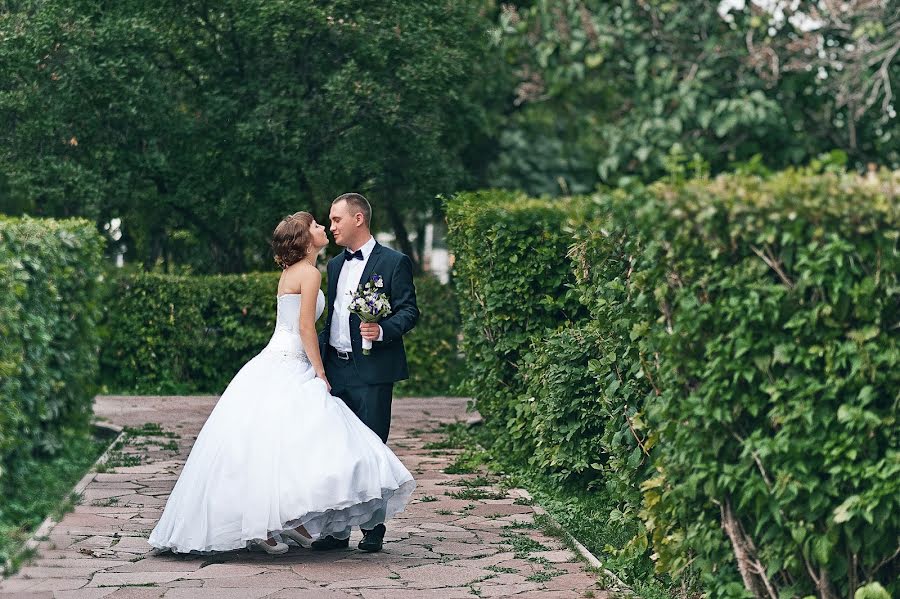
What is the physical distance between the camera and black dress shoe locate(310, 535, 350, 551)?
805cm

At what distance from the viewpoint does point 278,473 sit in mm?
7523

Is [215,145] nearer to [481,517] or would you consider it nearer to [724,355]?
[481,517]

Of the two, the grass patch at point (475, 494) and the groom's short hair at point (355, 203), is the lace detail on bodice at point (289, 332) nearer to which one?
the groom's short hair at point (355, 203)

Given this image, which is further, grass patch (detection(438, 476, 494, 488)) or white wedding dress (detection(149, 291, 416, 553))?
grass patch (detection(438, 476, 494, 488))

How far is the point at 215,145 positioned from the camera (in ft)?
62.2

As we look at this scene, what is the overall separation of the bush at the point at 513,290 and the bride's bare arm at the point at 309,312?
297cm

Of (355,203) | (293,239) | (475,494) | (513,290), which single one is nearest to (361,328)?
(293,239)

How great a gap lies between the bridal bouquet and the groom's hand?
0.13 ft

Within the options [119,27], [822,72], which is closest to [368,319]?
[119,27]

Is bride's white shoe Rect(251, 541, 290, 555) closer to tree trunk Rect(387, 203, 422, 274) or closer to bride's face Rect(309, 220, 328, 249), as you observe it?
bride's face Rect(309, 220, 328, 249)

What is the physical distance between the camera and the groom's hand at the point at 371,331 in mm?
7922

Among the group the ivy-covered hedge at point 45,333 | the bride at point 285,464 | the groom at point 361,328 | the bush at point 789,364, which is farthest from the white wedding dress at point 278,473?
the bush at point 789,364

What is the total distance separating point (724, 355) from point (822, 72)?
1874 centimetres

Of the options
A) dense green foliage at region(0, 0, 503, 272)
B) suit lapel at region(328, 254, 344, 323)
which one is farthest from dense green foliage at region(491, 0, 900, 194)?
suit lapel at region(328, 254, 344, 323)
